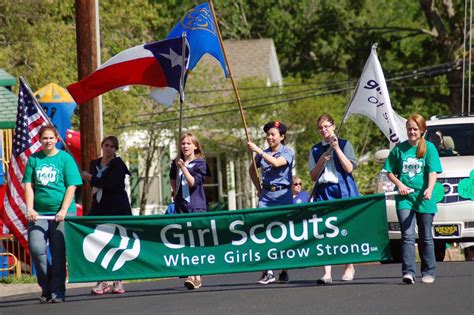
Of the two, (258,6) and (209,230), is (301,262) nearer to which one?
(209,230)

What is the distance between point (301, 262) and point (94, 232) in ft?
7.00

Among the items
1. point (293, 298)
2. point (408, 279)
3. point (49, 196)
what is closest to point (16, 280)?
point (49, 196)

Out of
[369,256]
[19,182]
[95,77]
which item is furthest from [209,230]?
[19,182]

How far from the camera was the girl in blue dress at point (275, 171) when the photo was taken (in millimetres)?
12047

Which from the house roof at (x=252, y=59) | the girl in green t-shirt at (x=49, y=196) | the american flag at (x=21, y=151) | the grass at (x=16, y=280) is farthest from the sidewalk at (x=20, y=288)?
the house roof at (x=252, y=59)

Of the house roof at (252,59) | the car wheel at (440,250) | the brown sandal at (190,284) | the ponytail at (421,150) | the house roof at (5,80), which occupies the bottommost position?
the car wheel at (440,250)

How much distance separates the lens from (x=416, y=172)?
11508 millimetres

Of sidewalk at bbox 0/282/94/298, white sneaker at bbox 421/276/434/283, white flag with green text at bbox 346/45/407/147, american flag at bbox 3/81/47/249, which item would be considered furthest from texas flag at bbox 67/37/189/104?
white sneaker at bbox 421/276/434/283

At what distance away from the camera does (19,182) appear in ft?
49.0

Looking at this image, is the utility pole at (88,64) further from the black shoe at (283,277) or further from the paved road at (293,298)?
the black shoe at (283,277)

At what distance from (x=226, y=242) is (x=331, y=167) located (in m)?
1.33

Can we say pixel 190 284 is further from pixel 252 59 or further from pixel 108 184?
pixel 252 59

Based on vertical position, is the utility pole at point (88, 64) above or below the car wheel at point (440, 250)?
above

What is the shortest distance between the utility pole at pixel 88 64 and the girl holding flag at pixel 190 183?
3.88m
